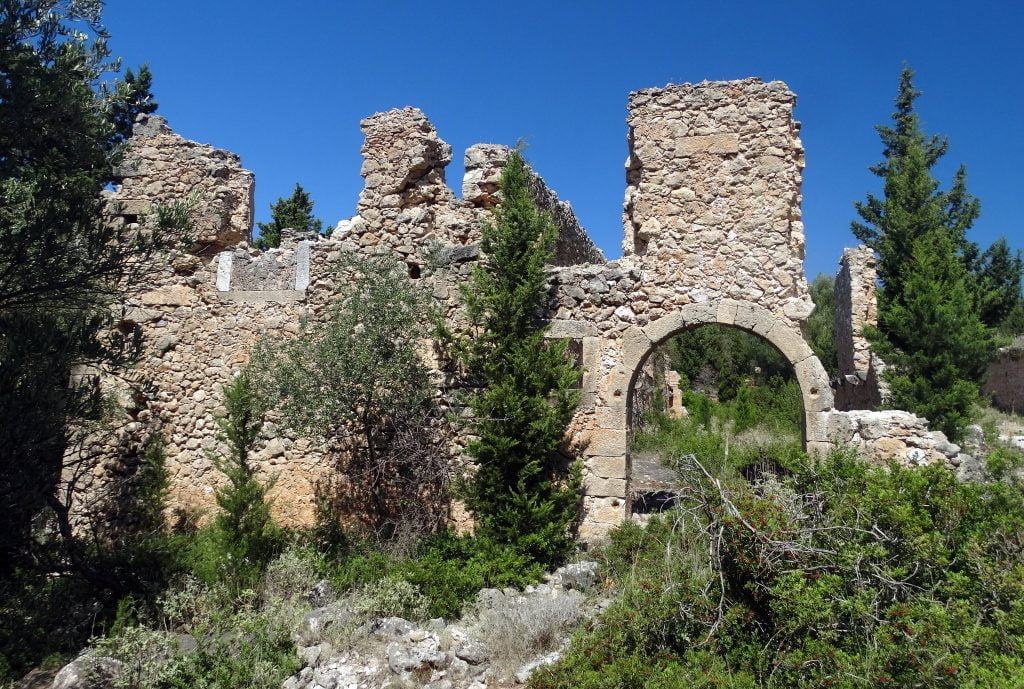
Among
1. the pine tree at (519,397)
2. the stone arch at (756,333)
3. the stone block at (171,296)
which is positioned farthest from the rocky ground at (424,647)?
the stone block at (171,296)

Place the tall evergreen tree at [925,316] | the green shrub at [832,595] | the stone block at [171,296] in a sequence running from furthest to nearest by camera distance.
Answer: the tall evergreen tree at [925,316], the stone block at [171,296], the green shrub at [832,595]

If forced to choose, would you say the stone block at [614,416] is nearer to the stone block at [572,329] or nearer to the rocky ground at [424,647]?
the stone block at [572,329]

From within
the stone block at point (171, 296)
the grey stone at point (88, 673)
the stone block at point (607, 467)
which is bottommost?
the grey stone at point (88, 673)

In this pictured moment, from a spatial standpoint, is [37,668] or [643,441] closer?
[37,668]

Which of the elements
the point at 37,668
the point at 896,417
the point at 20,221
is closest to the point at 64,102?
the point at 20,221

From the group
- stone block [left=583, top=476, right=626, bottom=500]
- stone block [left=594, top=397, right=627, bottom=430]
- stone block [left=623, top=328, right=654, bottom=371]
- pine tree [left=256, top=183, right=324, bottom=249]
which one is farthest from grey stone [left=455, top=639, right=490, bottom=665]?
pine tree [left=256, top=183, right=324, bottom=249]

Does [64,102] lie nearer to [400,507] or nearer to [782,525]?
[400,507]

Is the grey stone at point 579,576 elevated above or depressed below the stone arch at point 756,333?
below

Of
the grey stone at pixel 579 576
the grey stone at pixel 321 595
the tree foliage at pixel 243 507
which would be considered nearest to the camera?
the grey stone at pixel 321 595

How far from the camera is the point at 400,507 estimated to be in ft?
30.1

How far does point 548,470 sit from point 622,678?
3.48m

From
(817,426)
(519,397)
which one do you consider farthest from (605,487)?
(817,426)

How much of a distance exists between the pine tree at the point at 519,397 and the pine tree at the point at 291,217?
50.5 feet

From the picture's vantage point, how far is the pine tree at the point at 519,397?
27.4 ft
